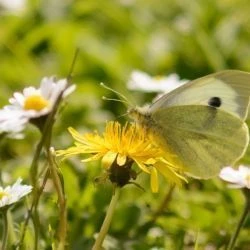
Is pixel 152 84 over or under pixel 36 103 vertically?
over

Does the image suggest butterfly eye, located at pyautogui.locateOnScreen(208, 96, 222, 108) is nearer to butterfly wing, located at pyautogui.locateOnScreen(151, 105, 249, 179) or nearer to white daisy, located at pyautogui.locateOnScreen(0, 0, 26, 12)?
butterfly wing, located at pyautogui.locateOnScreen(151, 105, 249, 179)

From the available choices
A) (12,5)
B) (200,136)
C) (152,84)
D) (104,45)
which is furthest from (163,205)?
(12,5)

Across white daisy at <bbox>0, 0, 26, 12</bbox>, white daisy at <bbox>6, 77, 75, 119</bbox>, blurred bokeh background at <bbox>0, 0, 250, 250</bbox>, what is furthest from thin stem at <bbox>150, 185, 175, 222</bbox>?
white daisy at <bbox>0, 0, 26, 12</bbox>

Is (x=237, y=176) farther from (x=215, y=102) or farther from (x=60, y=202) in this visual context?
(x=60, y=202)

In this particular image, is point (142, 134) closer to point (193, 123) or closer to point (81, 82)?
point (193, 123)

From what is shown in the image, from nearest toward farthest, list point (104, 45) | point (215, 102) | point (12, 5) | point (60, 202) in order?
1. point (60, 202)
2. point (215, 102)
3. point (104, 45)
4. point (12, 5)

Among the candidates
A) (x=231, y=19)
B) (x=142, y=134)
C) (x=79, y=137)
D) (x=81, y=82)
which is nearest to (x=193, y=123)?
(x=142, y=134)

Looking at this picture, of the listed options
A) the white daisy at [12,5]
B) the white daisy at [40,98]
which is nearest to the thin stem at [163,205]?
the white daisy at [40,98]
